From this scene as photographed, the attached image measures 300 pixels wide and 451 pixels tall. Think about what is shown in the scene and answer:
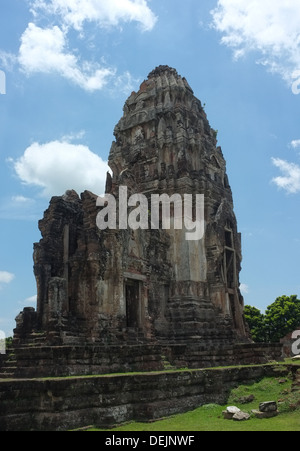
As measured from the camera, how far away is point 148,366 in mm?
14938

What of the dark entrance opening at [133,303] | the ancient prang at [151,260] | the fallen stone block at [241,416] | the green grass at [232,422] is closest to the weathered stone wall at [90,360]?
the ancient prang at [151,260]

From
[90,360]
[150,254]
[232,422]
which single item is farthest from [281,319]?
[232,422]

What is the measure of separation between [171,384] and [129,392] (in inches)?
69.7

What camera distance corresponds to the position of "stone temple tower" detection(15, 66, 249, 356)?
53.3 feet

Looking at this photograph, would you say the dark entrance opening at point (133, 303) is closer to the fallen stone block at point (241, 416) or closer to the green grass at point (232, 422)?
the green grass at point (232, 422)

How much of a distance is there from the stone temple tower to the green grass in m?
4.18

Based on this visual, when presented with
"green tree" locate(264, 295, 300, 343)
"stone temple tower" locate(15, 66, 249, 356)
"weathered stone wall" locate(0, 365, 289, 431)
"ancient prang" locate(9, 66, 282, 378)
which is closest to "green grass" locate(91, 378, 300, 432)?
"weathered stone wall" locate(0, 365, 289, 431)

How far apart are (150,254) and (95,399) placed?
10.5 metres

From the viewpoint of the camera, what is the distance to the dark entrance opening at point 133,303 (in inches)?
750

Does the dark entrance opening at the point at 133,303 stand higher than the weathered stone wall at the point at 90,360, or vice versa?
the dark entrance opening at the point at 133,303

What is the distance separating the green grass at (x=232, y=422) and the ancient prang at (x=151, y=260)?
2.73 metres

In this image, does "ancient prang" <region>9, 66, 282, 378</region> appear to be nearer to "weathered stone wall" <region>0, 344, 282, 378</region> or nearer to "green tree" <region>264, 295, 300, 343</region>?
"weathered stone wall" <region>0, 344, 282, 378</region>

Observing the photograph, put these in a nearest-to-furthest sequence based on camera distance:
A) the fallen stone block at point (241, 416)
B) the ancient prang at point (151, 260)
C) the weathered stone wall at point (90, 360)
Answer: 1. the fallen stone block at point (241, 416)
2. the weathered stone wall at point (90, 360)
3. the ancient prang at point (151, 260)
